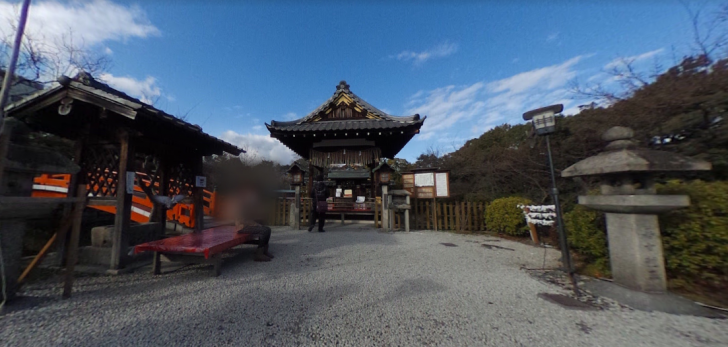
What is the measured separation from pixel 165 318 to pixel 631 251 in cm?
538

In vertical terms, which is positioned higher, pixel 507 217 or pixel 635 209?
pixel 635 209

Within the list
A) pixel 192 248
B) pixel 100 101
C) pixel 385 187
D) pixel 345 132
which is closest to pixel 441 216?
pixel 385 187

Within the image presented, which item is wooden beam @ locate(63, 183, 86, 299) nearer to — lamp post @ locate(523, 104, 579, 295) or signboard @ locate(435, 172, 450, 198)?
lamp post @ locate(523, 104, 579, 295)

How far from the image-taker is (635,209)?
275 centimetres

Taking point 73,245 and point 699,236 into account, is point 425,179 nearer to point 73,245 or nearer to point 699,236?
point 699,236

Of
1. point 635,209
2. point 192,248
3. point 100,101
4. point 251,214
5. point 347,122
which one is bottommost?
point 192,248

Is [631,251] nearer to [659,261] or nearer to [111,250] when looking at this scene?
[659,261]

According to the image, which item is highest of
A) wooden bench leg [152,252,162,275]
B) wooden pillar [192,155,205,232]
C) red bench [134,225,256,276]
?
wooden pillar [192,155,205,232]

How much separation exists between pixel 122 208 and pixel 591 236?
7622mm

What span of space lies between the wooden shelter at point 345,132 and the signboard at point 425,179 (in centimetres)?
147

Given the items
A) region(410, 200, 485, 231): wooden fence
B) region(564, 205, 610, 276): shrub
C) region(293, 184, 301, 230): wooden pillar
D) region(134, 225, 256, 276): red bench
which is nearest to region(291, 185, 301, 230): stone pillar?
region(293, 184, 301, 230): wooden pillar

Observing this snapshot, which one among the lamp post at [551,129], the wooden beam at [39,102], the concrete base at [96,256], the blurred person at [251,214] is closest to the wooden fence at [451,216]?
the lamp post at [551,129]

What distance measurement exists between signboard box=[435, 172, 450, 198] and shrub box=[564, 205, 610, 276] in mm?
4022

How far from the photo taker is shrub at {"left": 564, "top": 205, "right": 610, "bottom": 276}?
336cm
